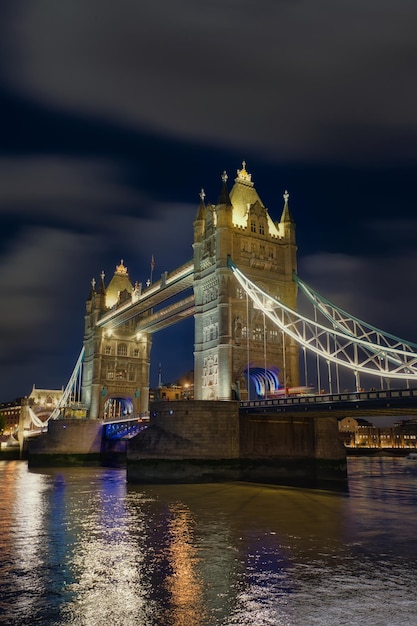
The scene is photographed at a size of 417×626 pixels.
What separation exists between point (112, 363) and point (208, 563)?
6492 cm

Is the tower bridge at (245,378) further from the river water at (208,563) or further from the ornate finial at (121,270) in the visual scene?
the ornate finial at (121,270)

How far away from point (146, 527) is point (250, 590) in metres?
8.99

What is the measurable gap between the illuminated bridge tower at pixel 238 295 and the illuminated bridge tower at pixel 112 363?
28763 mm

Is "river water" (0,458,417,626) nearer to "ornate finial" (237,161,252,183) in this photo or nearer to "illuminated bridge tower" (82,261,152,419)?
"ornate finial" (237,161,252,183)

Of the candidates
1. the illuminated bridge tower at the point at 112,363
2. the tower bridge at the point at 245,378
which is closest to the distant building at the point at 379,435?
the illuminated bridge tower at the point at 112,363

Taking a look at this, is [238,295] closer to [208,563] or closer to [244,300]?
[244,300]

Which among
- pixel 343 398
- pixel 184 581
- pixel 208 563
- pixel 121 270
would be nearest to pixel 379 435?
pixel 121 270

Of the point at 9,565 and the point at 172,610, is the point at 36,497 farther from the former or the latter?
the point at 172,610

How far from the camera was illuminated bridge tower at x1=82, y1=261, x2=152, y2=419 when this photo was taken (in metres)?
75.9

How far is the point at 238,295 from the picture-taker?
153ft

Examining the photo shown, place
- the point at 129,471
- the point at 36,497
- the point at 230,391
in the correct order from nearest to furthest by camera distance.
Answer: the point at 36,497
the point at 129,471
the point at 230,391

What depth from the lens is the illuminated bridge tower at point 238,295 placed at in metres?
44.8

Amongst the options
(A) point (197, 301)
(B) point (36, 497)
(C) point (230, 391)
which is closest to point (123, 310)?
(A) point (197, 301)

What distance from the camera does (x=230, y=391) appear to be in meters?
43.1
